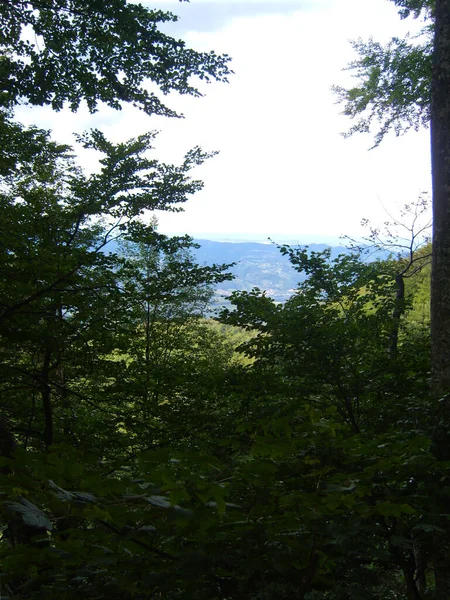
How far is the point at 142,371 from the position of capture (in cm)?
626

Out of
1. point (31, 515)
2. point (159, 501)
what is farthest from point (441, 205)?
Result: point (31, 515)

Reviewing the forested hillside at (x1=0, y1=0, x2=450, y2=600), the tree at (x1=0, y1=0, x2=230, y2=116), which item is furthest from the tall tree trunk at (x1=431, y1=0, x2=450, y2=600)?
the tree at (x1=0, y1=0, x2=230, y2=116)

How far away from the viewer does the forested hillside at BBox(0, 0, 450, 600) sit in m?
1.41

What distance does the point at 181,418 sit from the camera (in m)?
5.48

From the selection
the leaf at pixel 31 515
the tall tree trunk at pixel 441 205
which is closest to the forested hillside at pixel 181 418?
the leaf at pixel 31 515

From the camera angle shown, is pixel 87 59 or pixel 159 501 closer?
pixel 159 501

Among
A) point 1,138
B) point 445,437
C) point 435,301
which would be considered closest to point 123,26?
point 1,138

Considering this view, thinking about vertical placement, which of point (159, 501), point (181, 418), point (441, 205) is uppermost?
point (441, 205)

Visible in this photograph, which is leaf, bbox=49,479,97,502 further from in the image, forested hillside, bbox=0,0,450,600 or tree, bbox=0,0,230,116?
tree, bbox=0,0,230,116

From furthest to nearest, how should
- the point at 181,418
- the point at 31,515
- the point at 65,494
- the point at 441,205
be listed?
the point at 181,418 < the point at 441,205 < the point at 65,494 < the point at 31,515

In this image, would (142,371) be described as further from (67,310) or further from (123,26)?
(123,26)

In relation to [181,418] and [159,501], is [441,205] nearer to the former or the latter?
[159,501]

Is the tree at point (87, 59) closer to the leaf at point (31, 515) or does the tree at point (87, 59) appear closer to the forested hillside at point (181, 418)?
the forested hillside at point (181, 418)

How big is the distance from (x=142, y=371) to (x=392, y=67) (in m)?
8.35
